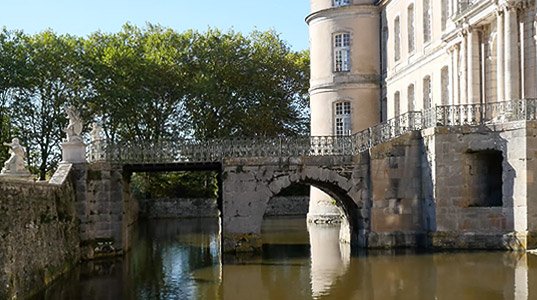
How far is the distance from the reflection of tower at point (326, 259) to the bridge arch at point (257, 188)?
134cm

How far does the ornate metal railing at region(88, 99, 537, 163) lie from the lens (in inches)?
911

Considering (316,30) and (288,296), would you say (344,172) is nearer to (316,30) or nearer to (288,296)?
(288,296)

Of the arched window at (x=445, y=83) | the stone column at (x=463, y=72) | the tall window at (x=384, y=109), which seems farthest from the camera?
the tall window at (x=384, y=109)

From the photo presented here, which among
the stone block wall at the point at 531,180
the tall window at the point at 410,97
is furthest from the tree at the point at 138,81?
the stone block wall at the point at 531,180

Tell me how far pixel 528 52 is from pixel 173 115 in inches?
976

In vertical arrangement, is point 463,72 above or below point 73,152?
above

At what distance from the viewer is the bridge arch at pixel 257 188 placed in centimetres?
2306

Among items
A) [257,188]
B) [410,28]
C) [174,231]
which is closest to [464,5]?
[410,28]

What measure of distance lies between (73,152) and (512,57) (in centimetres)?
1332

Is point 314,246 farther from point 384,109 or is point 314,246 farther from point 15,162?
point 384,109

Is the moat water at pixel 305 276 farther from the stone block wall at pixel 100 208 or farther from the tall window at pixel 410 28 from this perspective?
the tall window at pixel 410 28

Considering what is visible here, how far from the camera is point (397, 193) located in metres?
22.8

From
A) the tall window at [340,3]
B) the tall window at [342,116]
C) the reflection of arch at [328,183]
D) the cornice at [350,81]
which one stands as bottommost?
the reflection of arch at [328,183]

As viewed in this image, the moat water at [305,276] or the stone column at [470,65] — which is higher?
the stone column at [470,65]
